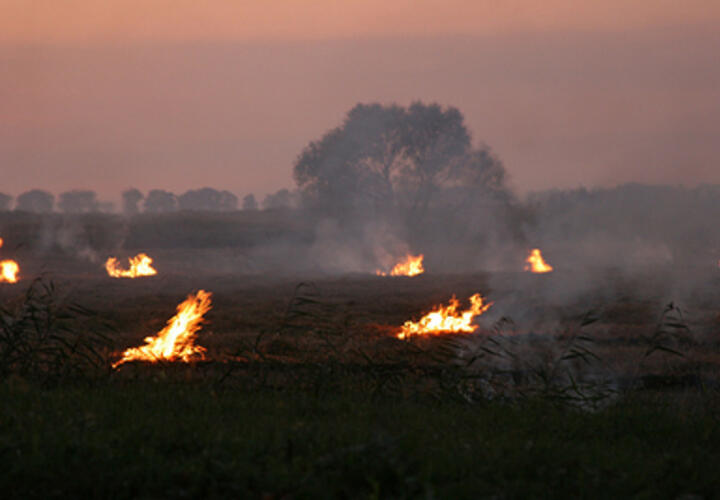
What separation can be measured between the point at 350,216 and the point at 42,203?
162 metres

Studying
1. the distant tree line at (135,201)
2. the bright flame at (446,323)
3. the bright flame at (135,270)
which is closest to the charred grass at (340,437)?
the bright flame at (446,323)

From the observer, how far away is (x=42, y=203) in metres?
194

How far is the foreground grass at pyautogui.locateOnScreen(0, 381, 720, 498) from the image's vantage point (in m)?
4.39

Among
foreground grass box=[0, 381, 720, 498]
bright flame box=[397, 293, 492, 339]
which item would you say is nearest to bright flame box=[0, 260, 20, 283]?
bright flame box=[397, 293, 492, 339]

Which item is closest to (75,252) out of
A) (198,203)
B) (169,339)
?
(169,339)

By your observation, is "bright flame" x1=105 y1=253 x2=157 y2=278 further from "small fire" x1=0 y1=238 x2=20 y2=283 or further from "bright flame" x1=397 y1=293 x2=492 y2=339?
"bright flame" x1=397 y1=293 x2=492 y2=339

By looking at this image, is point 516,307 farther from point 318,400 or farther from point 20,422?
point 20,422

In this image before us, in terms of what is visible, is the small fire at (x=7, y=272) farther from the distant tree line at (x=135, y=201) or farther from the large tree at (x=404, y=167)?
the distant tree line at (x=135, y=201)

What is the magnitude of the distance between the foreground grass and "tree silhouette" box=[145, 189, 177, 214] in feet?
599

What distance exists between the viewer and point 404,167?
57.0m

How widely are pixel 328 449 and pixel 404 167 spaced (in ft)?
173

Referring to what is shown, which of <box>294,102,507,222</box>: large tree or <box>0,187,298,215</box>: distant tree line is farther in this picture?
<box>0,187,298,215</box>: distant tree line

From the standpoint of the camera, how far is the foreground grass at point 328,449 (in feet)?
14.4

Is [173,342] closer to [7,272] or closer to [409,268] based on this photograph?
[7,272]
